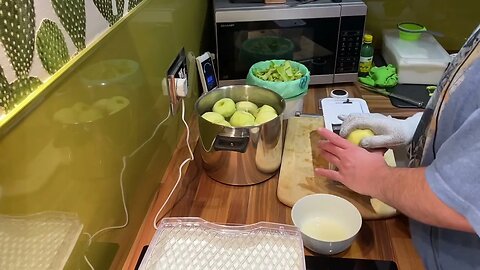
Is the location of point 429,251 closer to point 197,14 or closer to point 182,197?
point 182,197

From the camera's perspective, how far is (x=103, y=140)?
0.72 metres

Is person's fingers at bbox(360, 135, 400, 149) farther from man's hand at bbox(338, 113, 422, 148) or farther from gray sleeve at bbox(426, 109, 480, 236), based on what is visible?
gray sleeve at bbox(426, 109, 480, 236)

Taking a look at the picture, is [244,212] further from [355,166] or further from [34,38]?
[34,38]

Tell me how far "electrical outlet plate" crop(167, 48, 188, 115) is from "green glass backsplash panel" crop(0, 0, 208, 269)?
0.02 metres

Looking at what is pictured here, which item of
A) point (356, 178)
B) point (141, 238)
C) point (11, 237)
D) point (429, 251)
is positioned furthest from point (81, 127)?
point (429, 251)

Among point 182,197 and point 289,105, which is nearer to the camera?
point 182,197

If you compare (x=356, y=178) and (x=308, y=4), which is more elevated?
(x=308, y=4)

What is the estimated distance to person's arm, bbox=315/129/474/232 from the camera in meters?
0.60

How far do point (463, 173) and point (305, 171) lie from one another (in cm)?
50

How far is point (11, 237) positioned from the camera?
480mm

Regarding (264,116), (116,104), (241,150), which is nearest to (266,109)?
(264,116)

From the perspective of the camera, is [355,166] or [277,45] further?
[277,45]

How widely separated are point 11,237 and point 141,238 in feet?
1.36

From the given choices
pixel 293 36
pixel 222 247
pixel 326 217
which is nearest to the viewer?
pixel 222 247
